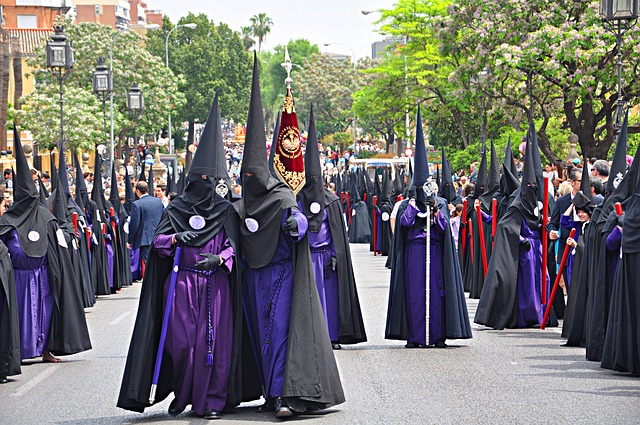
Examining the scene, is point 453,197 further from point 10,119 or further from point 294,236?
→ point 10,119

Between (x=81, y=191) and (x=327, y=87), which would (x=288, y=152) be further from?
(x=327, y=87)

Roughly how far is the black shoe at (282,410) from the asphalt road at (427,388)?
10 cm

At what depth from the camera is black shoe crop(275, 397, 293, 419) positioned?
31.2 ft

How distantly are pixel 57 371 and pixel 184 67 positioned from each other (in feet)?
246

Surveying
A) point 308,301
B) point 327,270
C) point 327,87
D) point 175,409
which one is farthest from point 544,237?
point 327,87

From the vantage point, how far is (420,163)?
14078 millimetres

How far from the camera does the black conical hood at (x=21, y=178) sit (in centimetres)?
1254

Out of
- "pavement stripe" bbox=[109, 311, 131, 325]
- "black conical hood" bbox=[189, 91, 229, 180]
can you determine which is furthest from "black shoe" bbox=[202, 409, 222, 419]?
"pavement stripe" bbox=[109, 311, 131, 325]

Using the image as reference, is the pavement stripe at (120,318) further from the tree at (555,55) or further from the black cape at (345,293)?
the tree at (555,55)

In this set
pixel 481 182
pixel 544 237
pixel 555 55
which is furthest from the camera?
A: pixel 555 55

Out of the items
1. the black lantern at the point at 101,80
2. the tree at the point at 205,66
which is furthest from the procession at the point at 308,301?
the tree at the point at 205,66

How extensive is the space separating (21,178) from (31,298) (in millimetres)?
1264

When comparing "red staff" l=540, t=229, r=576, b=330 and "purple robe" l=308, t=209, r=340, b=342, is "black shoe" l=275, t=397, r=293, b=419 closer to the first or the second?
"purple robe" l=308, t=209, r=340, b=342

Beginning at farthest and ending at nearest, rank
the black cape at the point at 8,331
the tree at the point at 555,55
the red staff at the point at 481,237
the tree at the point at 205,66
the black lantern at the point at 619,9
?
the tree at the point at 205,66, the tree at the point at 555,55, the black lantern at the point at 619,9, the red staff at the point at 481,237, the black cape at the point at 8,331
